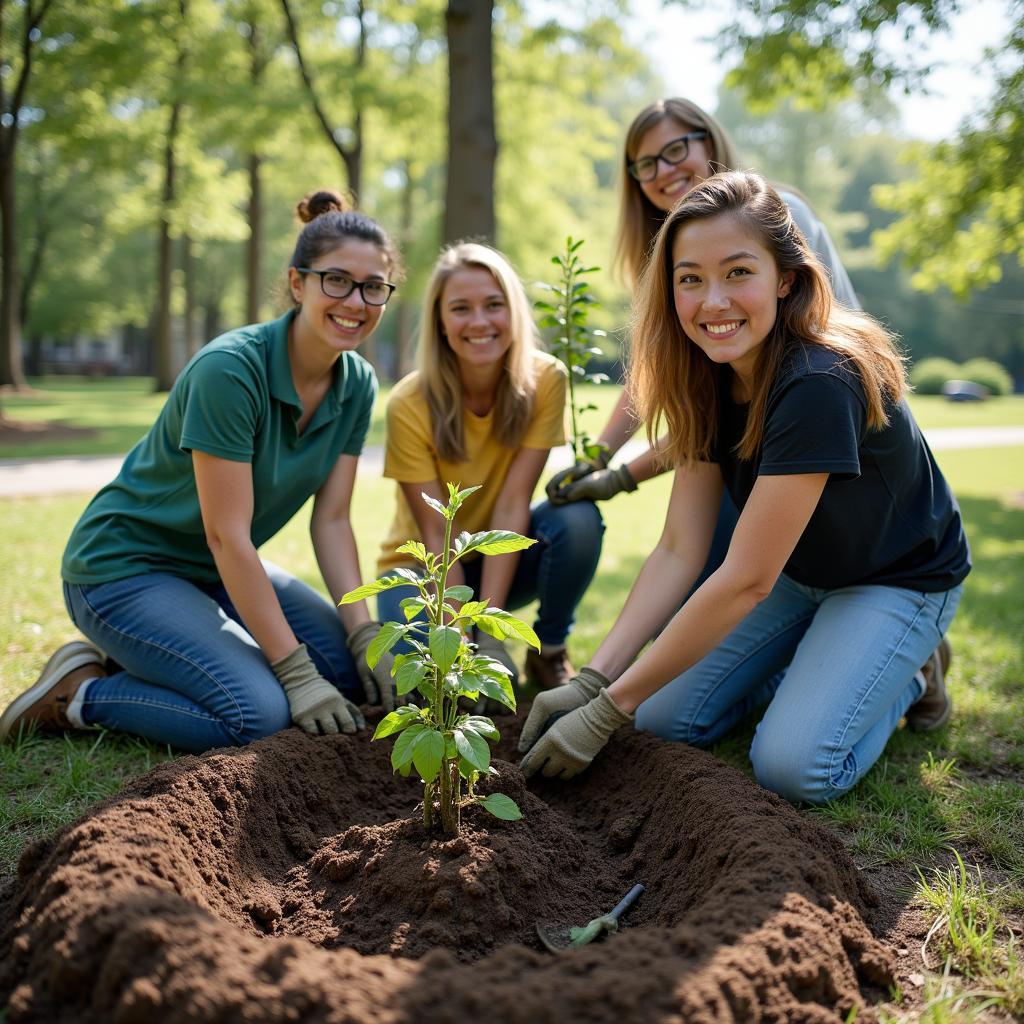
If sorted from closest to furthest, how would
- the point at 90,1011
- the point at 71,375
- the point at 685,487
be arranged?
the point at 90,1011 → the point at 685,487 → the point at 71,375

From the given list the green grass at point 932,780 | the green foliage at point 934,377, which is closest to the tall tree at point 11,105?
the green grass at point 932,780

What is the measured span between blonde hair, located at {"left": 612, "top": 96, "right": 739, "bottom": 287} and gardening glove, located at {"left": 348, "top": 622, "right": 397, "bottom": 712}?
170cm

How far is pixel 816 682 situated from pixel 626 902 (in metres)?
1.00

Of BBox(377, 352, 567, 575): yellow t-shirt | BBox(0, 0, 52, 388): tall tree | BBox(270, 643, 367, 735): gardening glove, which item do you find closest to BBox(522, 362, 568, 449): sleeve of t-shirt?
BBox(377, 352, 567, 575): yellow t-shirt

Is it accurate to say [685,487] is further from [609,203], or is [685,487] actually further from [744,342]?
[609,203]

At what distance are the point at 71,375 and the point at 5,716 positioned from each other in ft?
128

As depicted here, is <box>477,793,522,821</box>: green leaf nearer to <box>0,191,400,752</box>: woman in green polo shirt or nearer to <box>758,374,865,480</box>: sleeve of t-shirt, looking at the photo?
<box>0,191,400,752</box>: woman in green polo shirt

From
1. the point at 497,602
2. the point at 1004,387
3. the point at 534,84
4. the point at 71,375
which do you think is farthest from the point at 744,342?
the point at 71,375

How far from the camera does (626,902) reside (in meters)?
2.00

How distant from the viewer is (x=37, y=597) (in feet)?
15.2

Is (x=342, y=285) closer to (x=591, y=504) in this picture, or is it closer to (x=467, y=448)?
(x=467, y=448)

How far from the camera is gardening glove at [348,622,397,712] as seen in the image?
3.00 metres

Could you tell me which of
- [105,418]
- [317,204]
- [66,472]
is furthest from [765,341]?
[105,418]

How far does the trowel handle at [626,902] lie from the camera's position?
6.44 feet
